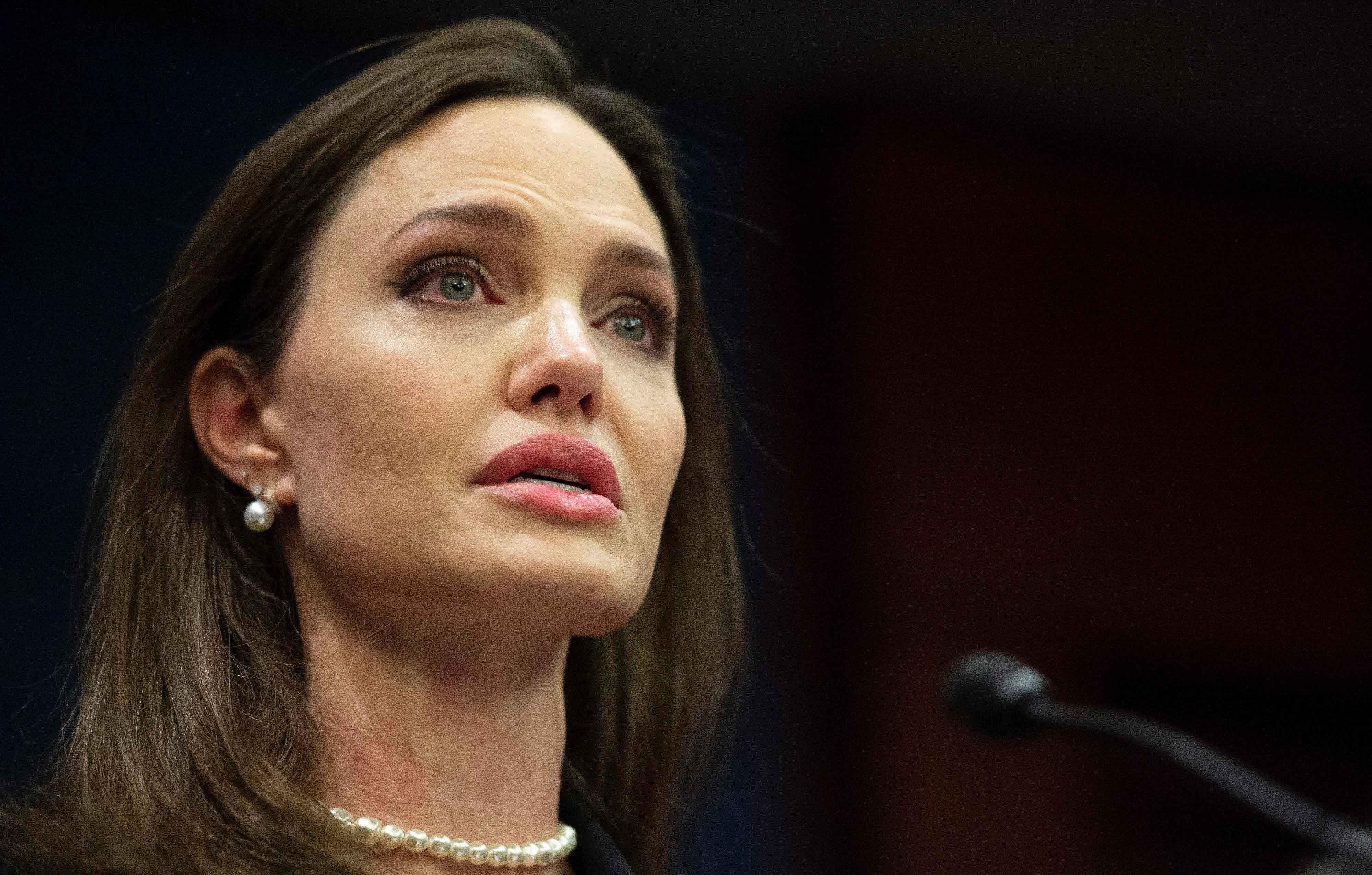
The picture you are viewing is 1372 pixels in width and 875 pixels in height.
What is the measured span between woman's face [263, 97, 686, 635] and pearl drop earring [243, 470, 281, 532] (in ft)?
0.10

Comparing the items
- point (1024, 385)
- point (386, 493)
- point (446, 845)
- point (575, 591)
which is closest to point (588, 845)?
point (446, 845)

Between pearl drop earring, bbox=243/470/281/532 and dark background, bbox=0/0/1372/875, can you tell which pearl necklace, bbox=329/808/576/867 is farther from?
dark background, bbox=0/0/1372/875

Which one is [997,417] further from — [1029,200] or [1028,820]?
[1028,820]

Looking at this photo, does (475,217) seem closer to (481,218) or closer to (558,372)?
(481,218)

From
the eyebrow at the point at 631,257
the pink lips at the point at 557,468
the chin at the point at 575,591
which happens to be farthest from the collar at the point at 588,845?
the eyebrow at the point at 631,257

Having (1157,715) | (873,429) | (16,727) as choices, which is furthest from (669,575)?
(1157,715)

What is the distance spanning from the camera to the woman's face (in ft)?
5.05

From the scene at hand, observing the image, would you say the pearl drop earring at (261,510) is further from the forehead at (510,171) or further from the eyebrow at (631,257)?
the eyebrow at (631,257)

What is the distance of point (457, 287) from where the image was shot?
166cm

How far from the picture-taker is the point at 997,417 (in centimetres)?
414

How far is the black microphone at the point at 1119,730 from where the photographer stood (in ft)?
5.08

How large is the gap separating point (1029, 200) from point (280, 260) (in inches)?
117

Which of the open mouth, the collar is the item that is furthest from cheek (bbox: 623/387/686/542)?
the collar

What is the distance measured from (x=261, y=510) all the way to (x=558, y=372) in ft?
1.26
